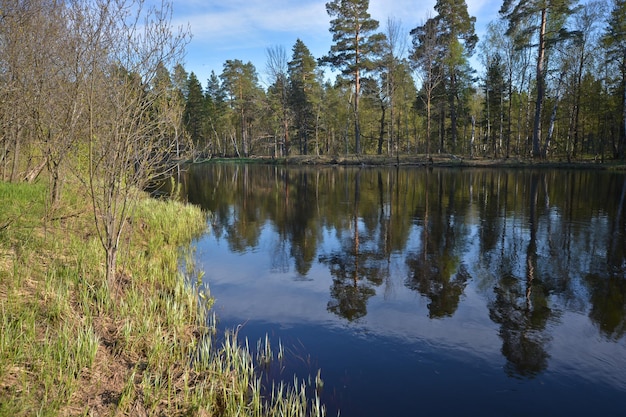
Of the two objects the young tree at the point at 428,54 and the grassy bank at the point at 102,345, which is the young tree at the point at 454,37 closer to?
the young tree at the point at 428,54

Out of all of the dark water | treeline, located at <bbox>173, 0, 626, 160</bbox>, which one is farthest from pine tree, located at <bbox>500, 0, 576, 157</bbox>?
the dark water

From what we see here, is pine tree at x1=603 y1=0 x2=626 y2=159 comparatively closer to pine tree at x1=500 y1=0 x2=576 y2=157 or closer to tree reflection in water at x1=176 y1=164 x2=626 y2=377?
pine tree at x1=500 y1=0 x2=576 y2=157

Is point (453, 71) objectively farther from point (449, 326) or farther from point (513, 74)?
point (449, 326)

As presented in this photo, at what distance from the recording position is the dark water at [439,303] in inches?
199

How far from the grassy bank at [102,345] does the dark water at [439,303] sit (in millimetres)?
819

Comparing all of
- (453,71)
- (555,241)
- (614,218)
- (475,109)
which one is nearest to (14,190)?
(555,241)

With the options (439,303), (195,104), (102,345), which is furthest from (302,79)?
(102,345)

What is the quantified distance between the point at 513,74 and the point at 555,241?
43.4m

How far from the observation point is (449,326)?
6.86 meters

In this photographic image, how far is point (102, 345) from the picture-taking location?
5.13 metres

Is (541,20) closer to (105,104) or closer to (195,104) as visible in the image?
(105,104)

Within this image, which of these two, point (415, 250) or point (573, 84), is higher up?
point (573, 84)

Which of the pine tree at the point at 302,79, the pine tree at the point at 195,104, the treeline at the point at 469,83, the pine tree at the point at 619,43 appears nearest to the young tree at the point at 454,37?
the treeline at the point at 469,83

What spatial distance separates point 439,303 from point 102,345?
5.76 metres
